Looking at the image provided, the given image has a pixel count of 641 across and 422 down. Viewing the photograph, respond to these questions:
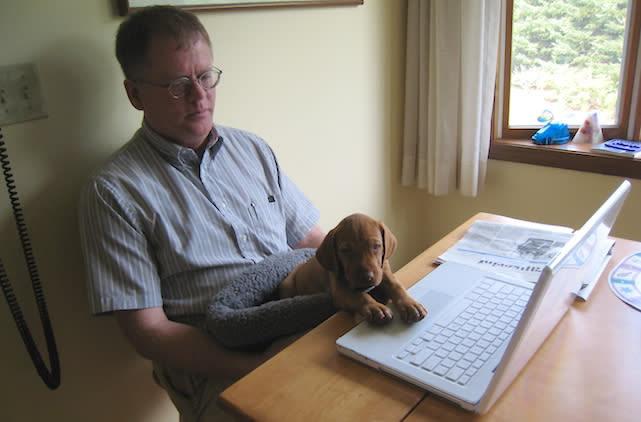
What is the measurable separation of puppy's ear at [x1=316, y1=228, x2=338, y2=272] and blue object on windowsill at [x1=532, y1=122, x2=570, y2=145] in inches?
62.4

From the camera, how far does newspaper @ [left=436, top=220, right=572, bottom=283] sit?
1226 mm

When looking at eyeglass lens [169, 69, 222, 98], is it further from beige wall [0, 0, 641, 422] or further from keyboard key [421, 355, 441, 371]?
keyboard key [421, 355, 441, 371]

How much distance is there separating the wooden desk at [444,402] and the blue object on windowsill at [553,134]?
138 cm

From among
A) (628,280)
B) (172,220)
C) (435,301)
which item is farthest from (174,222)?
(628,280)

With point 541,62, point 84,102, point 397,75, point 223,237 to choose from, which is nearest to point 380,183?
point 397,75

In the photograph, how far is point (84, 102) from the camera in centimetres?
128

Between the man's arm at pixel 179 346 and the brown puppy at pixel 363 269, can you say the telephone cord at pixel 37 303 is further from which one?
the brown puppy at pixel 363 269

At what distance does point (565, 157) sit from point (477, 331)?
4.84ft

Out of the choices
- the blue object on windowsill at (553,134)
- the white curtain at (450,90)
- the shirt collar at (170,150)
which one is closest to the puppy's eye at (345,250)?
the shirt collar at (170,150)

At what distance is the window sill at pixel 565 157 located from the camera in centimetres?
200

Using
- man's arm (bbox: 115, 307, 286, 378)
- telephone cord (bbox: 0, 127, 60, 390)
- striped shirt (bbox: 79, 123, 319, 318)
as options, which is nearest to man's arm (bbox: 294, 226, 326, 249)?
striped shirt (bbox: 79, 123, 319, 318)

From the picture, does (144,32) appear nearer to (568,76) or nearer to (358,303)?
(358,303)

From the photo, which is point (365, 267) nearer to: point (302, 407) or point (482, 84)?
point (302, 407)

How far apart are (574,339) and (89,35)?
1.30 m
